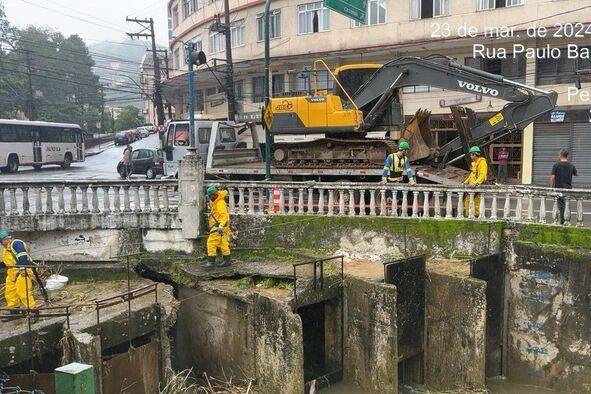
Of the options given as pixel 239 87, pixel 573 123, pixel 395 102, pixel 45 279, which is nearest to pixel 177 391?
pixel 45 279

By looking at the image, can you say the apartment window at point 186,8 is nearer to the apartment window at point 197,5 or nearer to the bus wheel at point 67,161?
the apartment window at point 197,5

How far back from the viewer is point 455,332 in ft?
28.9

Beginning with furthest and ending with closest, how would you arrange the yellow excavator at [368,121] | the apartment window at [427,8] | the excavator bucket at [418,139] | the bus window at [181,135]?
1. the apartment window at [427,8]
2. the bus window at [181,135]
3. the excavator bucket at [418,139]
4. the yellow excavator at [368,121]

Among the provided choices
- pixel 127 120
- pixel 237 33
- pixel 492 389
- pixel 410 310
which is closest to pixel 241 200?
pixel 410 310

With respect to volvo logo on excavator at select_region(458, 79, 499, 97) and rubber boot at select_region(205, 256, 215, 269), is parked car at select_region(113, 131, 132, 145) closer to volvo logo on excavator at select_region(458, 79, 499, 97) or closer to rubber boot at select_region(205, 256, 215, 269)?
rubber boot at select_region(205, 256, 215, 269)

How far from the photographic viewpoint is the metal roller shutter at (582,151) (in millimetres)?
18938

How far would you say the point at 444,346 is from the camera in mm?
8961

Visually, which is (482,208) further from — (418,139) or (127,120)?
(127,120)

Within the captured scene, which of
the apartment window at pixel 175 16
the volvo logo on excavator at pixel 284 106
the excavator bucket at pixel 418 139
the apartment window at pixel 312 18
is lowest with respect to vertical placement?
the excavator bucket at pixel 418 139

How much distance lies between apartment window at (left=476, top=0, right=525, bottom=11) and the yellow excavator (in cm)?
773

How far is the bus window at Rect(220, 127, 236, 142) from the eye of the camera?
54.7 ft

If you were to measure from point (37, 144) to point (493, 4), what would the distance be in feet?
79.8

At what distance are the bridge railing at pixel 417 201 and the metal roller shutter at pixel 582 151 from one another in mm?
9212

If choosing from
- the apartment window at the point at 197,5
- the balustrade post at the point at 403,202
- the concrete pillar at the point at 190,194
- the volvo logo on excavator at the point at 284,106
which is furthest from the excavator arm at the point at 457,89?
the apartment window at the point at 197,5
